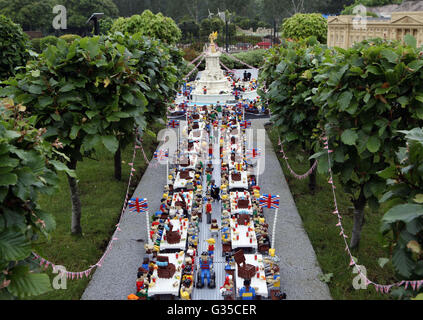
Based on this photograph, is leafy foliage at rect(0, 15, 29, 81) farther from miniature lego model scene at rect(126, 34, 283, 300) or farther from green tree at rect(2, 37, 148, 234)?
green tree at rect(2, 37, 148, 234)

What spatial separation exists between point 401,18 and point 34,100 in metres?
37.4

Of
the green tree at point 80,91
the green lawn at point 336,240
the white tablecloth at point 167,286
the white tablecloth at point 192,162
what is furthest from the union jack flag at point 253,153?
the green tree at point 80,91

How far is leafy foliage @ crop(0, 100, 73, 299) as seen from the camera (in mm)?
6215

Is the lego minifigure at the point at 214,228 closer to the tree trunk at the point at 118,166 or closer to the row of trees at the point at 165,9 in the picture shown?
the tree trunk at the point at 118,166

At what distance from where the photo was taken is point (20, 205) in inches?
274

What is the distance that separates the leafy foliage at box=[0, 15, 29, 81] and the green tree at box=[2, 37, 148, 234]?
36.9ft

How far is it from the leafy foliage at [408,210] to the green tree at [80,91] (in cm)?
704

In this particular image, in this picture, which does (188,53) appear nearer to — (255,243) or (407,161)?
(255,243)

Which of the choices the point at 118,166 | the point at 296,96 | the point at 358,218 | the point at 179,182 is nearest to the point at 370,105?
the point at 358,218

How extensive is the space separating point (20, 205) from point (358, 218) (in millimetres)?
10576

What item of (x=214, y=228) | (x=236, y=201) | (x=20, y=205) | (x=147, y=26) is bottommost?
(x=214, y=228)

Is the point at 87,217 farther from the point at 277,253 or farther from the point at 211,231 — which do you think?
the point at 277,253

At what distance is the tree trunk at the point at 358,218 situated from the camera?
1312cm

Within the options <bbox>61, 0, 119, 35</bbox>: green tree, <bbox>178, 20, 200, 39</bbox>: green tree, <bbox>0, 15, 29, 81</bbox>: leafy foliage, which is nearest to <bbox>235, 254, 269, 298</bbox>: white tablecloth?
<bbox>0, 15, 29, 81</bbox>: leafy foliage
